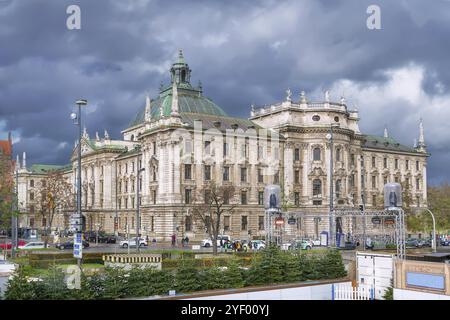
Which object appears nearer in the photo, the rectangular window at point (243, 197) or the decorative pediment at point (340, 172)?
the rectangular window at point (243, 197)

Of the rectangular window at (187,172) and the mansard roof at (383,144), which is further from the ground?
the mansard roof at (383,144)

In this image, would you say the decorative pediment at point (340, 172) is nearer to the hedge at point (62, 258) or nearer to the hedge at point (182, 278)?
the hedge at point (62, 258)

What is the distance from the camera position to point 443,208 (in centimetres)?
9369

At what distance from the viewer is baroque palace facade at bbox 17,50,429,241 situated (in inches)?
3263

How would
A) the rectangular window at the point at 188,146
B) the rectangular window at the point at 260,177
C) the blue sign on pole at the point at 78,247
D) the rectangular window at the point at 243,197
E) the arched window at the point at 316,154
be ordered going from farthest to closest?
the arched window at the point at 316,154 → the rectangular window at the point at 260,177 → the rectangular window at the point at 243,197 → the rectangular window at the point at 188,146 → the blue sign on pole at the point at 78,247

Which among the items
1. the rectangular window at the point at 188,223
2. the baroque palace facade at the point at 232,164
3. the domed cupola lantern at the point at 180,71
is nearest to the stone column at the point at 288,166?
the baroque palace facade at the point at 232,164

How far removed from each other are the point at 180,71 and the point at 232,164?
2579 cm

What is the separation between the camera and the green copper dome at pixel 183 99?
9455 centimetres

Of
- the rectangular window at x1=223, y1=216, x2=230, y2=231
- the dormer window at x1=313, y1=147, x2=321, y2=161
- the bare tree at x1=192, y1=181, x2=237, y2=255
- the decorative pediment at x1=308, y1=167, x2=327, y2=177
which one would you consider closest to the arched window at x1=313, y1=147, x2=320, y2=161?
the dormer window at x1=313, y1=147, x2=321, y2=161

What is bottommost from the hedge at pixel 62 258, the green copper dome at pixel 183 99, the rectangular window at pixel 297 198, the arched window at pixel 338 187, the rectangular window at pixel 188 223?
the hedge at pixel 62 258

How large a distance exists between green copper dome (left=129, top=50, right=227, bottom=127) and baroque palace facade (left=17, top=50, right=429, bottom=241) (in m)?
0.21

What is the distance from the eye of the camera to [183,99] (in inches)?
3824
